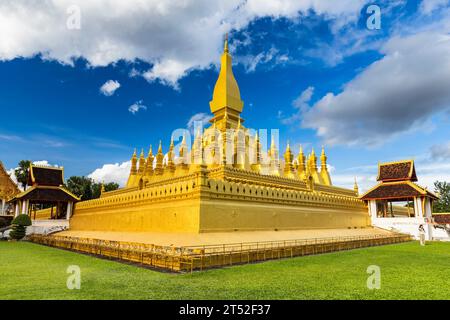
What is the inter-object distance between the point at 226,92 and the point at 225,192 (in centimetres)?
1979

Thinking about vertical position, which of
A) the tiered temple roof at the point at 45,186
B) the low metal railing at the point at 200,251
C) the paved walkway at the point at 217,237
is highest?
the tiered temple roof at the point at 45,186

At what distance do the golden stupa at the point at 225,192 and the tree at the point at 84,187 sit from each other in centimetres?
2420

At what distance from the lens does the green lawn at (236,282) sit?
8.87 m

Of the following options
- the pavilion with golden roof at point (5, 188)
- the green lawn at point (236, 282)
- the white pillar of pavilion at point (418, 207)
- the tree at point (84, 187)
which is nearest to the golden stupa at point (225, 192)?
the white pillar of pavilion at point (418, 207)

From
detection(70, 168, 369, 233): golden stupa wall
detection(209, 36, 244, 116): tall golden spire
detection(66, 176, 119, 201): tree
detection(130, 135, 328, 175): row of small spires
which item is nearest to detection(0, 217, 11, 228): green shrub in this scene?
detection(70, 168, 369, 233): golden stupa wall

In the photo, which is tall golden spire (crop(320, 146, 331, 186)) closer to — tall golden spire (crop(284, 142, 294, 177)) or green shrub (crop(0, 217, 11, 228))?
tall golden spire (crop(284, 142, 294, 177))

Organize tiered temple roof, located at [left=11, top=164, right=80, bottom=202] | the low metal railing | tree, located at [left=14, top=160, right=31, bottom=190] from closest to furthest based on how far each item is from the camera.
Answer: the low metal railing
tiered temple roof, located at [left=11, top=164, right=80, bottom=202]
tree, located at [left=14, top=160, right=31, bottom=190]

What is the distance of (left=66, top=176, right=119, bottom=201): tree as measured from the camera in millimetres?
62172

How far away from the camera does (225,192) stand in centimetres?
2084

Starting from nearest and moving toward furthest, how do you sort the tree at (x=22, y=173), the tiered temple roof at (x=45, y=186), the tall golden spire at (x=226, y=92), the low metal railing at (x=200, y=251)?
the low metal railing at (x=200, y=251)
the tiered temple roof at (x=45, y=186)
the tall golden spire at (x=226, y=92)
the tree at (x=22, y=173)

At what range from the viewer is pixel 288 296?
8.73 meters

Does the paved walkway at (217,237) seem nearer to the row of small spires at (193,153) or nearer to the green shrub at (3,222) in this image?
the row of small spires at (193,153)

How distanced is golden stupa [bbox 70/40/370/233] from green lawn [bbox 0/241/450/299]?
20.8ft

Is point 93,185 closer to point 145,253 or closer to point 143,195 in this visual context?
point 143,195
